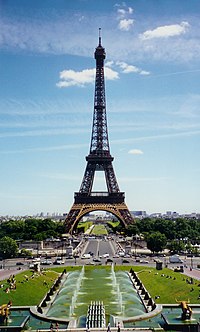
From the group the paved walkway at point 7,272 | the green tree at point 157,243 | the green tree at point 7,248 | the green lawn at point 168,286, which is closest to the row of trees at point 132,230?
the green tree at point 157,243

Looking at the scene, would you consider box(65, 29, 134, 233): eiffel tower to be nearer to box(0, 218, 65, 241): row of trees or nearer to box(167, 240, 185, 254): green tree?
box(0, 218, 65, 241): row of trees

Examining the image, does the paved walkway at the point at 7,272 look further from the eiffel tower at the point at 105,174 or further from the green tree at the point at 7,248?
the eiffel tower at the point at 105,174

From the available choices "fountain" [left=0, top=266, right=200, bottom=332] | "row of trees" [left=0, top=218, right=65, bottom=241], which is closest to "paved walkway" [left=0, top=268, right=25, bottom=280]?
"fountain" [left=0, top=266, right=200, bottom=332]

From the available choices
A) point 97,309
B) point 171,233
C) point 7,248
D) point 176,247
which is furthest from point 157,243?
point 97,309

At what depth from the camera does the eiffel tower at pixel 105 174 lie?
10650cm

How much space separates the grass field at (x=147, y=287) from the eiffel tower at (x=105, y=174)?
50.1m

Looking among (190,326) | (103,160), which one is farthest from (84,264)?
(103,160)

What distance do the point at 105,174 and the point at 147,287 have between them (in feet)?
220

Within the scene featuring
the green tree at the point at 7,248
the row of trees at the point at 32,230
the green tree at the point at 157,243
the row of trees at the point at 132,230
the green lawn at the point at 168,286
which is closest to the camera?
the green lawn at the point at 168,286

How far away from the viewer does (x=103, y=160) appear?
110 metres

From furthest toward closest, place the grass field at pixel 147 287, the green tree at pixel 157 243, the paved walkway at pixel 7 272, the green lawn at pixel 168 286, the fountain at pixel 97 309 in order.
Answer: the green tree at pixel 157 243 < the paved walkway at pixel 7 272 < the green lawn at pixel 168 286 < the grass field at pixel 147 287 < the fountain at pixel 97 309

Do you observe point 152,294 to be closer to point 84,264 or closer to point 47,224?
point 84,264

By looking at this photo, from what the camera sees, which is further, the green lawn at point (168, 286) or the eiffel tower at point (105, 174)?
the eiffel tower at point (105, 174)

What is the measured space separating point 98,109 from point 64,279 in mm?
67161
